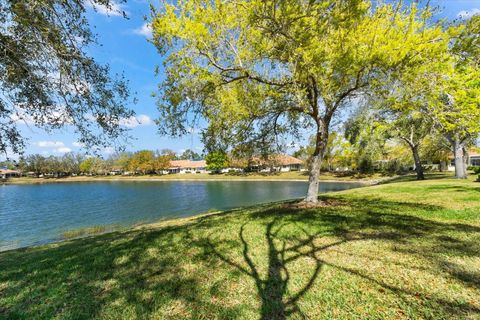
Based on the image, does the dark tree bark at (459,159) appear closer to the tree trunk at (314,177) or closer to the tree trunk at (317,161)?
the tree trunk at (317,161)

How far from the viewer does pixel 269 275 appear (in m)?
4.79

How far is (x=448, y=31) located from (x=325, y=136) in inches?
200

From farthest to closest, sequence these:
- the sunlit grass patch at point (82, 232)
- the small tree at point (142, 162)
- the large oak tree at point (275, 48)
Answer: the small tree at point (142, 162)
the sunlit grass patch at point (82, 232)
the large oak tree at point (275, 48)

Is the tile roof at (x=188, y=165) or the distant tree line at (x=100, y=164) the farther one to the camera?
the tile roof at (x=188, y=165)


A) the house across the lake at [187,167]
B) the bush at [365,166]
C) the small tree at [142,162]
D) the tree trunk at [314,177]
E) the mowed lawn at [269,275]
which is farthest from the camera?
the house across the lake at [187,167]

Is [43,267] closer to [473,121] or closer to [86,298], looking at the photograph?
[86,298]

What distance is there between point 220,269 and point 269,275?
3.25 feet

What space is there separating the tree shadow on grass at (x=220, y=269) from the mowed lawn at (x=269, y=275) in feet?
0.07

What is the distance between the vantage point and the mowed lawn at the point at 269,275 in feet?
12.6

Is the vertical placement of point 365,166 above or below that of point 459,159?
below

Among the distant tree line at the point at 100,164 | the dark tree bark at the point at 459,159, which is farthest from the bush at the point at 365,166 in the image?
the distant tree line at the point at 100,164

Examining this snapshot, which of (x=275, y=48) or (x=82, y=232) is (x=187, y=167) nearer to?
(x=82, y=232)

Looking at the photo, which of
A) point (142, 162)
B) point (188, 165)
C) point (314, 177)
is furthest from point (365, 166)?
point (188, 165)

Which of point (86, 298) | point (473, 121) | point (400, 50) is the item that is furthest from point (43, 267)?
point (473, 121)
